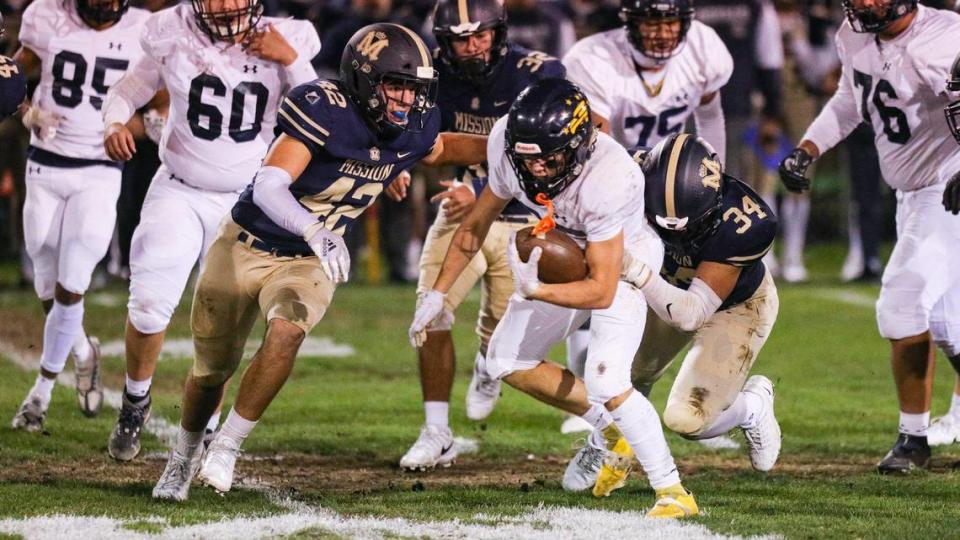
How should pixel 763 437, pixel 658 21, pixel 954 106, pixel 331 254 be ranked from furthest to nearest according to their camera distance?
pixel 658 21 < pixel 954 106 < pixel 763 437 < pixel 331 254

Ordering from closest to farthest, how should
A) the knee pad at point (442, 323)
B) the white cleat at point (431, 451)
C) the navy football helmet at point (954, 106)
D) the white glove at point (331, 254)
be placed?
the white glove at point (331, 254), the navy football helmet at point (954, 106), the white cleat at point (431, 451), the knee pad at point (442, 323)

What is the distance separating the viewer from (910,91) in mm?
5664

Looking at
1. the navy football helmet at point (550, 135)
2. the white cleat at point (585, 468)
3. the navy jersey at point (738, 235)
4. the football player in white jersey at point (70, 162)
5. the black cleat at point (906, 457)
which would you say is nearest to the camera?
the navy football helmet at point (550, 135)

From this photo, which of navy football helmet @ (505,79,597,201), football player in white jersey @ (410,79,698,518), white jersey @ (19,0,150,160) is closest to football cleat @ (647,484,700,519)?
football player in white jersey @ (410,79,698,518)

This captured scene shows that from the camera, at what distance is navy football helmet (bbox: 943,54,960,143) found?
5316 millimetres

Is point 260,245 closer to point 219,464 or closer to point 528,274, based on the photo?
point 219,464

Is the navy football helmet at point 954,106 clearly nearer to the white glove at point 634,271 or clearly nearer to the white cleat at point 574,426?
the white glove at point 634,271

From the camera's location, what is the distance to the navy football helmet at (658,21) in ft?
19.8

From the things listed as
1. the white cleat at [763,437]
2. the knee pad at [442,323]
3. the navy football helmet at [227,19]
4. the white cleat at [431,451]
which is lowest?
the white cleat at [431,451]

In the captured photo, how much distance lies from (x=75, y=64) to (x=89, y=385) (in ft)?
4.62

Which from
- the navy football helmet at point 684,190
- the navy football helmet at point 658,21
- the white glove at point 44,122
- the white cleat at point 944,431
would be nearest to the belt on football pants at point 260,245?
the navy football helmet at point 684,190

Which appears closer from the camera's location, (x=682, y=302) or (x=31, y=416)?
(x=682, y=302)

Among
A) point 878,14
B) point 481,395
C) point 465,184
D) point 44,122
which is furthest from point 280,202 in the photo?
point 878,14

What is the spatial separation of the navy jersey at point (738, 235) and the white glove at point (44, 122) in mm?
2883
